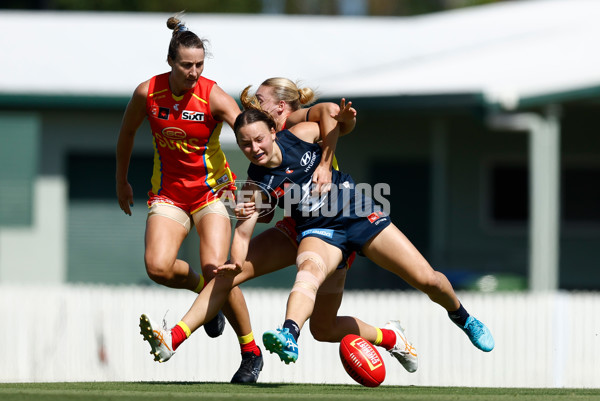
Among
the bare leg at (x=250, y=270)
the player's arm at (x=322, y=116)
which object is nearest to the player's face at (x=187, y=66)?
the player's arm at (x=322, y=116)

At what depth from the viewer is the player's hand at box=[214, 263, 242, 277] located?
250 inches

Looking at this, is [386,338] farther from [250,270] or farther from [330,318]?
[250,270]

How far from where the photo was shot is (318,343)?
1174 cm

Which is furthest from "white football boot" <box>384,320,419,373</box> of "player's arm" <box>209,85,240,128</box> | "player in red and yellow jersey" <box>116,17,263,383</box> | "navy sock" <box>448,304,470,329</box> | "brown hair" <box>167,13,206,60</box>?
"brown hair" <box>167,13,206,60</box>

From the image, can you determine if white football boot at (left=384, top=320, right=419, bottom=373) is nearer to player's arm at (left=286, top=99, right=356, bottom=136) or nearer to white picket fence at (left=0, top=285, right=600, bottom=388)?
player's arm at (left=286, top=99, right=356, bottom=136)

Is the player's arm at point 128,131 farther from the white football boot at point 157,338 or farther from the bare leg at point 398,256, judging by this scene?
the bare leg at point 398,256

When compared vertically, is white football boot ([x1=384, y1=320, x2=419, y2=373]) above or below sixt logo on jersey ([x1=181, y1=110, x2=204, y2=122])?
below

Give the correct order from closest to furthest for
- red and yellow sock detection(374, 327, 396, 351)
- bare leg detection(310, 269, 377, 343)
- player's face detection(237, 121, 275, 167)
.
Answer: player's face detection(237, 121, 275, 167) → bare leg detection(310, 269, 377, 343) → red and yellow sock detection(374, 327, 396, 351)

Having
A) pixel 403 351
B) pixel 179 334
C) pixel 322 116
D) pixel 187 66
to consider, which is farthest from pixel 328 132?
pixel 403 351

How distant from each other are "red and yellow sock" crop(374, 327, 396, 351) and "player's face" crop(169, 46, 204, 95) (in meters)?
2.34

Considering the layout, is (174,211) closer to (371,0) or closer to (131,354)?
(131,354)

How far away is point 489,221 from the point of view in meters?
16.5

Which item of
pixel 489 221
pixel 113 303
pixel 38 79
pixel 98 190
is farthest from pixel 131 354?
pixel 489 221

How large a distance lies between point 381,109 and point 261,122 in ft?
27.3
